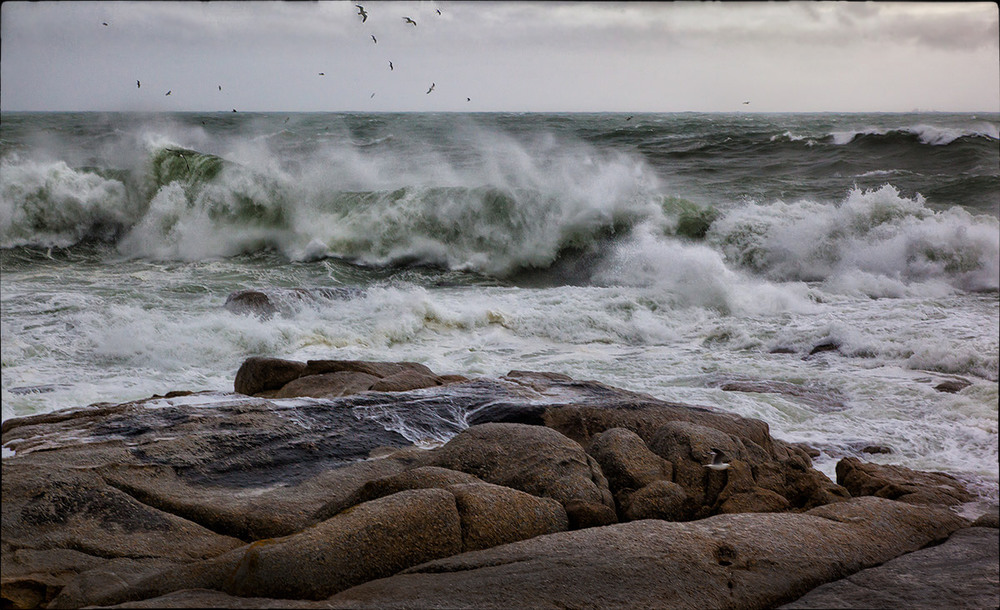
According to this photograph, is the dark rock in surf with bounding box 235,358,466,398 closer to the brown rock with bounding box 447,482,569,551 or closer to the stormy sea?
the stormy sea

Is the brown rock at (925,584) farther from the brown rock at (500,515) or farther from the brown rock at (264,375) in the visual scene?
the brown rock at (264,375)

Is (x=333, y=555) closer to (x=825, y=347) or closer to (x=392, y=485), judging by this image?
(x=392, y=485)

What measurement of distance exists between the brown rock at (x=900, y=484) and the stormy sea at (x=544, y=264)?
29 centimetres

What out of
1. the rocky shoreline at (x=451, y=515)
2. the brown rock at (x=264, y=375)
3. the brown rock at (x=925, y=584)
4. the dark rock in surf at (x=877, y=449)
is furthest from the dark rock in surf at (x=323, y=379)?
the brown rock at (x=925, y=584)

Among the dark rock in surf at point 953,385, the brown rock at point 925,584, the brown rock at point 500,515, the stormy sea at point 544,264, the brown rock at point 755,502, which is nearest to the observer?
the brown rock at point 925,584

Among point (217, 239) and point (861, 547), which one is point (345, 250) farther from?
point (861, 547)

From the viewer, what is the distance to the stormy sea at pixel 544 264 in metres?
6.70

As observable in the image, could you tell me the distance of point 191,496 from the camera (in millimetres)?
3207

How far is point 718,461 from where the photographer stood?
3.85 meters

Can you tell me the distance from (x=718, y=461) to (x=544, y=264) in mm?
10054

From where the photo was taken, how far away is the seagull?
3.80 meters

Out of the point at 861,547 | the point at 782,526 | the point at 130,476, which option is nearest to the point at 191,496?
the point at 130,476

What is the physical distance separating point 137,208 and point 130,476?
1372cm

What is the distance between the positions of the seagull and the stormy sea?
146cm
